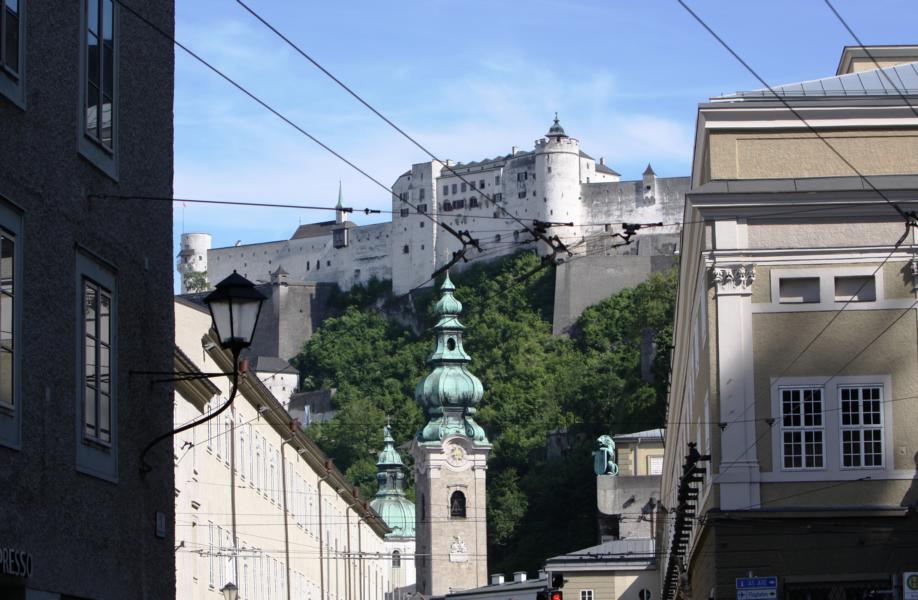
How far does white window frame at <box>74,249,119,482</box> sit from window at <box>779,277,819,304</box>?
14.0 metres

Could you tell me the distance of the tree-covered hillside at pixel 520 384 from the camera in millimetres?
104688

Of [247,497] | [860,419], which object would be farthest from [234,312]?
[247,497]

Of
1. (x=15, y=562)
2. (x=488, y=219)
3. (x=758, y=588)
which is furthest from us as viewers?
(x=488, y=219)

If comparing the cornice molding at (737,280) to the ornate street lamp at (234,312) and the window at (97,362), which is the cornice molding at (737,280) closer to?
the window at (97,362)

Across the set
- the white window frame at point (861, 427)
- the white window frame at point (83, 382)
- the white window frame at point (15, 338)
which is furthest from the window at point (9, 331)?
the white window frame at point (861, 427)

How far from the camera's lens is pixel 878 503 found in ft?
76.9

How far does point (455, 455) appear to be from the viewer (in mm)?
90000

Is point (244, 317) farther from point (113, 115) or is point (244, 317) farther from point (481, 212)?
point (481, 212)

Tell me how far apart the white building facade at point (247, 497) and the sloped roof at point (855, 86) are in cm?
854

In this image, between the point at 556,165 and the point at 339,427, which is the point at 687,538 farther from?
the point at 556,165

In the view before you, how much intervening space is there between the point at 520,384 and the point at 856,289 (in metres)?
102

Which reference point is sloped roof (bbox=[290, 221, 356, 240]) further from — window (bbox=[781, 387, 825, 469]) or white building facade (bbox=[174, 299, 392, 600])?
window (bbox=[781, 387, 825, 469])

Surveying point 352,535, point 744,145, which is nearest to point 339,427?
point 352,535

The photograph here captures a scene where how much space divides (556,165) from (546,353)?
1610 cm
